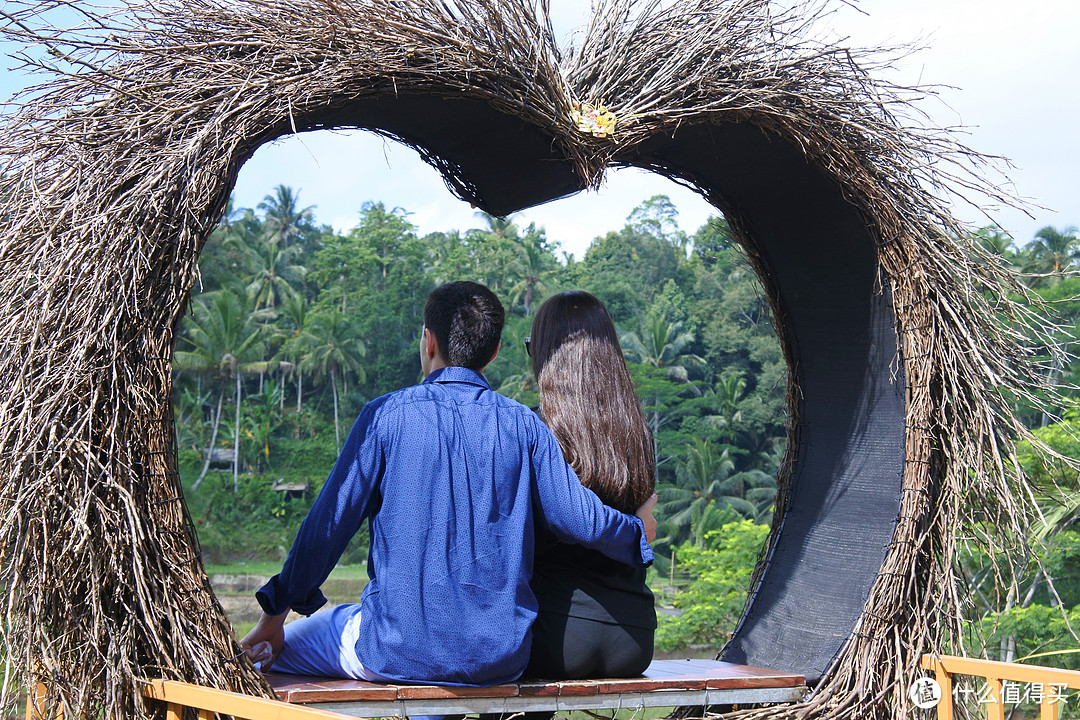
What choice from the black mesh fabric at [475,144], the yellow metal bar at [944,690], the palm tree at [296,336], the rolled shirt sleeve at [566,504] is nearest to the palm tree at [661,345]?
the palm tree at [296,336]

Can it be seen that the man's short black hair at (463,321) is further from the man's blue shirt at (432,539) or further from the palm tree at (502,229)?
the palm tree at (502,229)

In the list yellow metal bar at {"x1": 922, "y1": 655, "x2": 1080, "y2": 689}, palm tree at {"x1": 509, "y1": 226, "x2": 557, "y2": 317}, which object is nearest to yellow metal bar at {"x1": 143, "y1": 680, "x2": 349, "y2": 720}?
yellow metal bar at {"x1": 922, "y1": 655, "x2": 1080, "y2": 689}

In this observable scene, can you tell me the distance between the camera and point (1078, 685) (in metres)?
2.39

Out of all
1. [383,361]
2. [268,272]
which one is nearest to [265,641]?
[383,361]

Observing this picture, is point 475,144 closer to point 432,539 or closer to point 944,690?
point 432,539

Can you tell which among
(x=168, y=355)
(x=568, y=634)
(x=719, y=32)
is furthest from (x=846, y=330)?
(x=168, y=355)

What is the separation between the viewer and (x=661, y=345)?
33.7 metres

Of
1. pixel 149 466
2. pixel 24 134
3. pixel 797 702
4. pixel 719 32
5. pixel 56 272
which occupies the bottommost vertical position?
pixel 797 702

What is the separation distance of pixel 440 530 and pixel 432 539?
0.09 feet

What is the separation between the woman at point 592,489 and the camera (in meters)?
2.44

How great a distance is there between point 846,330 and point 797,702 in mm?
1304

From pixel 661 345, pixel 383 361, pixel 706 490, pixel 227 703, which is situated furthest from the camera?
pixel 383 361

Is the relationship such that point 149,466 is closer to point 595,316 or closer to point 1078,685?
point 595,316

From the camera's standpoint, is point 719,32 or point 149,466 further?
point 719,32
